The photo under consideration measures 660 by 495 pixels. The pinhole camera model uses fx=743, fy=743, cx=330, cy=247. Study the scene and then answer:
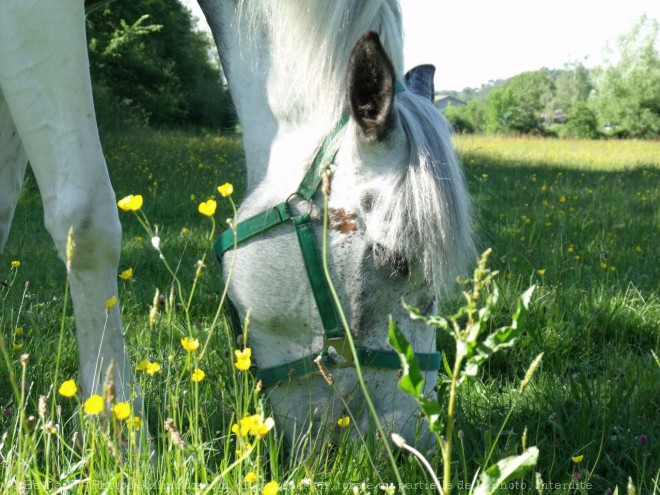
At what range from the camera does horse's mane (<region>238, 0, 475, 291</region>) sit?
1.97m

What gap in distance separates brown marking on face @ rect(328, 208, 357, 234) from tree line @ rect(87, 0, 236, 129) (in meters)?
11.1

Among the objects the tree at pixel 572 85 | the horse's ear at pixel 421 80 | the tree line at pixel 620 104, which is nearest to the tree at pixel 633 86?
the tree line at pixel 620 104

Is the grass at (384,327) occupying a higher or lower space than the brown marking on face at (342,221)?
lower

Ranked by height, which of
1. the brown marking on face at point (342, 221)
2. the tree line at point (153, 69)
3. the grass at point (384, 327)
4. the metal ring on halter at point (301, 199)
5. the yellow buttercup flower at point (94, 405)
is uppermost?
the tree line at point (153, 69)

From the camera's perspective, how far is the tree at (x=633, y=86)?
4566 centimetres

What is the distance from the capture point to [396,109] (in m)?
2.07

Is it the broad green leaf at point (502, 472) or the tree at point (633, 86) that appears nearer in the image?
the broad green leaf at point (502, 472)

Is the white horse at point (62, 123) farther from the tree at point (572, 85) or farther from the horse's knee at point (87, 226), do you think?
the tree at point (572, 85)

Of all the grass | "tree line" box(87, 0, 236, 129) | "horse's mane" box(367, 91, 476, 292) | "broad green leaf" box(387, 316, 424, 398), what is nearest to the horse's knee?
the grass

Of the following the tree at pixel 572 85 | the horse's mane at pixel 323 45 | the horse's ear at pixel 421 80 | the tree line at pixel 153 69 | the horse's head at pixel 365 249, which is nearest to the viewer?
the horse's head at pixel 365 249

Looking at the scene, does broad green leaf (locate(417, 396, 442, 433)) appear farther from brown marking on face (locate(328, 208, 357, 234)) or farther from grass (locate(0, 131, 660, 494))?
brown marking on face (locate(328, 208, 357, 234))

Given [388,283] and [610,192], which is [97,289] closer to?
[388,283]

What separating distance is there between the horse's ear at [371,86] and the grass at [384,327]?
489 millimetres

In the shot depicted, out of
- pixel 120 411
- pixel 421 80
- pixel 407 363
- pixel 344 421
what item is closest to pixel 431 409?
pixel 407 363
